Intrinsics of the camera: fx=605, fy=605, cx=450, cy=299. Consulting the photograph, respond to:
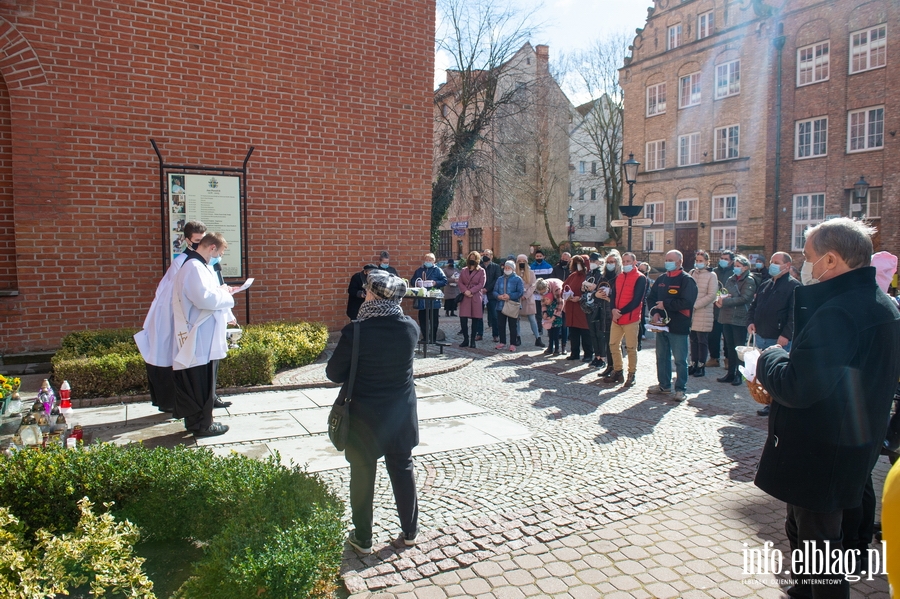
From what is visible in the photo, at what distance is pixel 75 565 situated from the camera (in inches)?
117

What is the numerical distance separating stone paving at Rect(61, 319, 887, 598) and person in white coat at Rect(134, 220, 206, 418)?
45 centimetres

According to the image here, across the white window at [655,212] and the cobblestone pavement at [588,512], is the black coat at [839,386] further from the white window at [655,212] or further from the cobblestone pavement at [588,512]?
the white window at [655,212]

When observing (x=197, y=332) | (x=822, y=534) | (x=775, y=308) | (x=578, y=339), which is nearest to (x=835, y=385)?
(x=822, y=534)

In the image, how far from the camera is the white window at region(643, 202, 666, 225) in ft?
116

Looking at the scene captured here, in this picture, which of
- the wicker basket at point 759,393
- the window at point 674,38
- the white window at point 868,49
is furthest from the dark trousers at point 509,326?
the window at point 674,38

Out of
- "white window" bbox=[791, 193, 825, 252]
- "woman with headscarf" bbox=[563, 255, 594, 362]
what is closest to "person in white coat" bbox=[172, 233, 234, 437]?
"woman with headscarf" bbox=[563, 255, 594, 362]

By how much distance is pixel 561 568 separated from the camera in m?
3.67

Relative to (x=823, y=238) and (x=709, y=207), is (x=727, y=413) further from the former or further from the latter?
(x=709, y=207)

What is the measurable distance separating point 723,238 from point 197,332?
31.4 m


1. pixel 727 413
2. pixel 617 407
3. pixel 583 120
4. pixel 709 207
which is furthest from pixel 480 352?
pixel 583 120

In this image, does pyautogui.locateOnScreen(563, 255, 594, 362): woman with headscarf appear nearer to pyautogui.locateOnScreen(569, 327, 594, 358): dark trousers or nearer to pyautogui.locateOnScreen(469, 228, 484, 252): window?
pyautogui.locateOnScreen(569, 327, 594, 358): dark trousers

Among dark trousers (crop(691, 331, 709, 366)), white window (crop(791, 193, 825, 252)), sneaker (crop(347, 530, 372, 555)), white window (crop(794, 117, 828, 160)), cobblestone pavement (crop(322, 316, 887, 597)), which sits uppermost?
white window (crop(794, 117, 828, 160))

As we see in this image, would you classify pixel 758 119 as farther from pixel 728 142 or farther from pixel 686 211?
pixel 686 211

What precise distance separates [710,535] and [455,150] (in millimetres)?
23323
